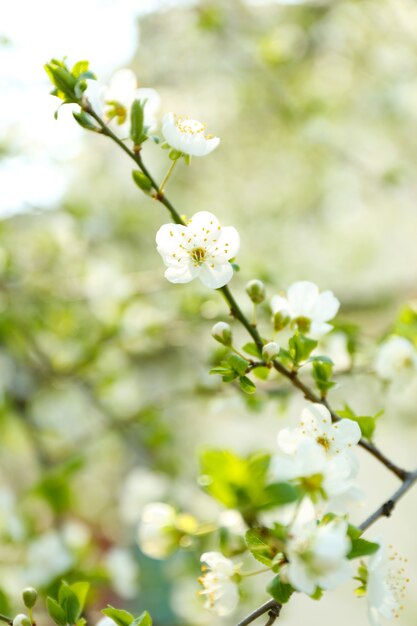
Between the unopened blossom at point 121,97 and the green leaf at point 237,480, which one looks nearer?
the green leaf at point 237,480

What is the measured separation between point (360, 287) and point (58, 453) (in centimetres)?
181

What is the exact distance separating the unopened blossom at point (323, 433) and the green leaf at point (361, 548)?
73mm

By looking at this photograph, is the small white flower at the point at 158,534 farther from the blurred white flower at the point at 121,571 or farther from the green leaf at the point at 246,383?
the blurred white flower at the point at 121,571

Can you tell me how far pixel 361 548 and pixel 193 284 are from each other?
4.05 feet

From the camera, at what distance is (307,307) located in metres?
0.75

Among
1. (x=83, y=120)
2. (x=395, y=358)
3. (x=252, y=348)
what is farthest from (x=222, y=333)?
(x=395, y=358)

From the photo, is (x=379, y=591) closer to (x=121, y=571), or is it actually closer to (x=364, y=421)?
(x=364, y=421)

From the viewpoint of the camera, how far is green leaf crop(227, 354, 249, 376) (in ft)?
2.04

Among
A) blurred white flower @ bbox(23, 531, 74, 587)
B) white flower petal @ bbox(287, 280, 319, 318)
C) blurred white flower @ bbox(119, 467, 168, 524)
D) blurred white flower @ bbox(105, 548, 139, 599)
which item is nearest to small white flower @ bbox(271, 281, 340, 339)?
white flower petal @ bbox(287, 280, 319, 318)

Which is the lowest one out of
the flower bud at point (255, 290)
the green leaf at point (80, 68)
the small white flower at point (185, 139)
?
the flower bud at point (255, 290)

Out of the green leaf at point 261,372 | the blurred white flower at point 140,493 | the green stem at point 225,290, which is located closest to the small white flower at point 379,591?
the green stem at point 225,290

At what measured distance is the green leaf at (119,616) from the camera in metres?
0.61

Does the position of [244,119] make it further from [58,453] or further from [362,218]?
[58,453]

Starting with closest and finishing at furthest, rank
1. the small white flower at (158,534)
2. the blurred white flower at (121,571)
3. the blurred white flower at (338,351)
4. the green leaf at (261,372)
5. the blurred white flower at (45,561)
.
Answer: the green leaf at (261,372) → the small white flower at (158,534) → the blurred white flower at (338,351) → the blurred white flower at (45,561) → the blurred white flower at (121,571)
